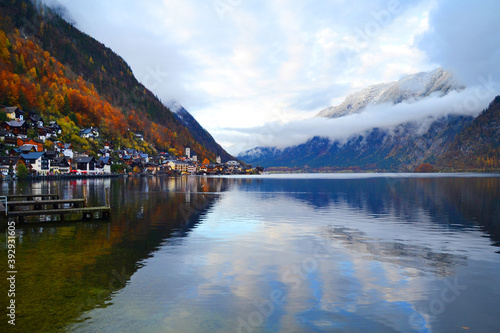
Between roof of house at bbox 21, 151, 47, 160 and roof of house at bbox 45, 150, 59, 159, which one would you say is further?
roof of house at bbox 45, 150, 59, 159

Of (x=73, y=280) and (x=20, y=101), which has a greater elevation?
(x=20, y=101)

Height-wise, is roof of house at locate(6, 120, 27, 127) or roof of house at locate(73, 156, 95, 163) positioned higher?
roof of house at locate(6, 120, 27, 127)

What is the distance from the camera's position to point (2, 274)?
18641 mm

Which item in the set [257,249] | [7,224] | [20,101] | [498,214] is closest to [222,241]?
[257,249]

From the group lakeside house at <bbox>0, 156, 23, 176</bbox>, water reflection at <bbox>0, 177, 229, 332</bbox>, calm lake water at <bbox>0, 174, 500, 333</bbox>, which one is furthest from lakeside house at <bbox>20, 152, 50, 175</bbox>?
calm lake water at <bbox>0, 174, 500, 333</bbox>

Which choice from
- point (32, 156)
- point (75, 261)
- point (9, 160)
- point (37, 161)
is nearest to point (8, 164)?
point (9, 160)

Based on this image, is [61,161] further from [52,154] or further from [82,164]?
[82,164]

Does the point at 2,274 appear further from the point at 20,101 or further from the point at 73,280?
the point at 20,101

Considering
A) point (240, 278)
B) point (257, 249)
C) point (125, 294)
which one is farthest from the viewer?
point (257, 249)

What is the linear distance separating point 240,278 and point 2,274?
543 inches

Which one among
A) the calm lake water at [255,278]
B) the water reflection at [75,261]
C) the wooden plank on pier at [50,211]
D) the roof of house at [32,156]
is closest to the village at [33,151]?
the roof of house at [32,156]

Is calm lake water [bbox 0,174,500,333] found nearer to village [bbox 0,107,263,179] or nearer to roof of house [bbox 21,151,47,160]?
village [bbox 0,107,263,179]

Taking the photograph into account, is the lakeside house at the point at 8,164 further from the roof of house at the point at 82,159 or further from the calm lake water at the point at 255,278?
the calm lake water at the point at 255,278

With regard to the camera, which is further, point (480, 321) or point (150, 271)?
point (150, 271)
